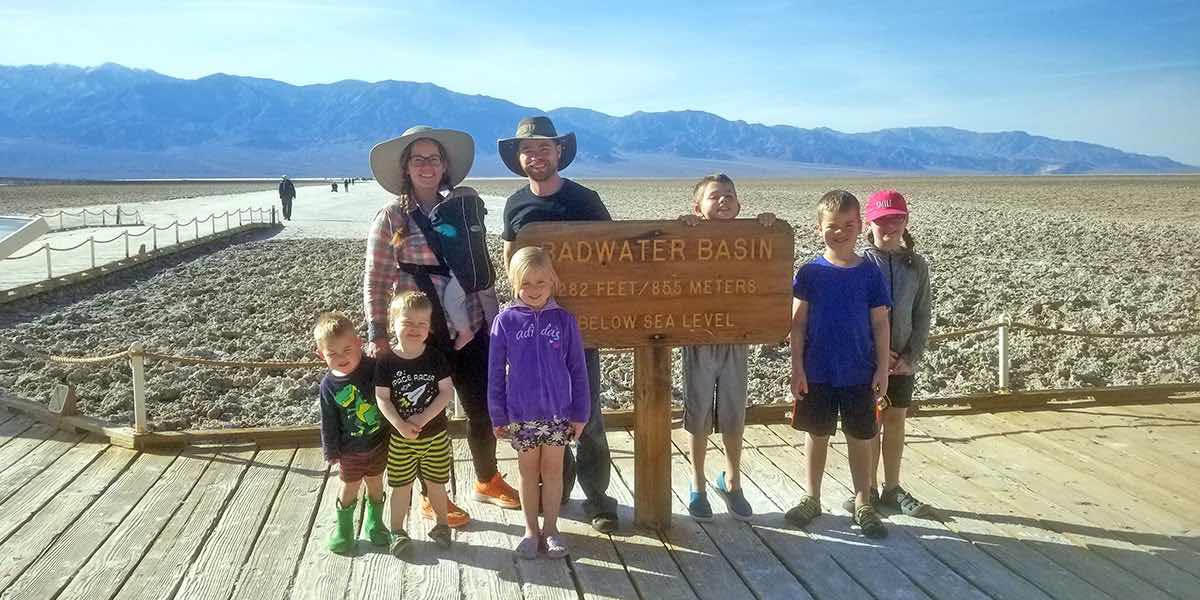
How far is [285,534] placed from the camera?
3980 millimetres

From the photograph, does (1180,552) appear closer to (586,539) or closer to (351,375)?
(586,539)

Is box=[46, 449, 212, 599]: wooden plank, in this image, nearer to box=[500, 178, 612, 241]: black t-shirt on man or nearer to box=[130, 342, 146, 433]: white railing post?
box=[130, 342, 146, 433]: white railing post

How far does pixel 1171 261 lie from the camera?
54.9 feet

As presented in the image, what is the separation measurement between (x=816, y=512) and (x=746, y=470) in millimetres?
764

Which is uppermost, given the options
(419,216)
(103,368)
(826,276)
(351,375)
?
(419,216)

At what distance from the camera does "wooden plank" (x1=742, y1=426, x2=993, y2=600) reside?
3.47m

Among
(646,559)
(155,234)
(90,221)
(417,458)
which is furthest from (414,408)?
(90,221)

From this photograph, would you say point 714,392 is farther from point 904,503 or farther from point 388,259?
point 388,259

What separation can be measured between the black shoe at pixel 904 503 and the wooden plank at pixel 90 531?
3235 millimetres

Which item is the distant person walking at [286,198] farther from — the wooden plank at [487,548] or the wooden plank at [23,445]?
the wooden plank at [487,548]

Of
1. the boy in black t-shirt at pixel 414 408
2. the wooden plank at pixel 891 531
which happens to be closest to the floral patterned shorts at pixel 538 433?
the boy in black t-shirt at pixel 414 408

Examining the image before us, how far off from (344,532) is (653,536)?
1.28m

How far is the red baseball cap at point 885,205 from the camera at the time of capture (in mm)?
3990

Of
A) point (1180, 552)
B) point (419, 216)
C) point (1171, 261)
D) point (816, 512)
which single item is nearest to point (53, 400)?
point (419, 216)
